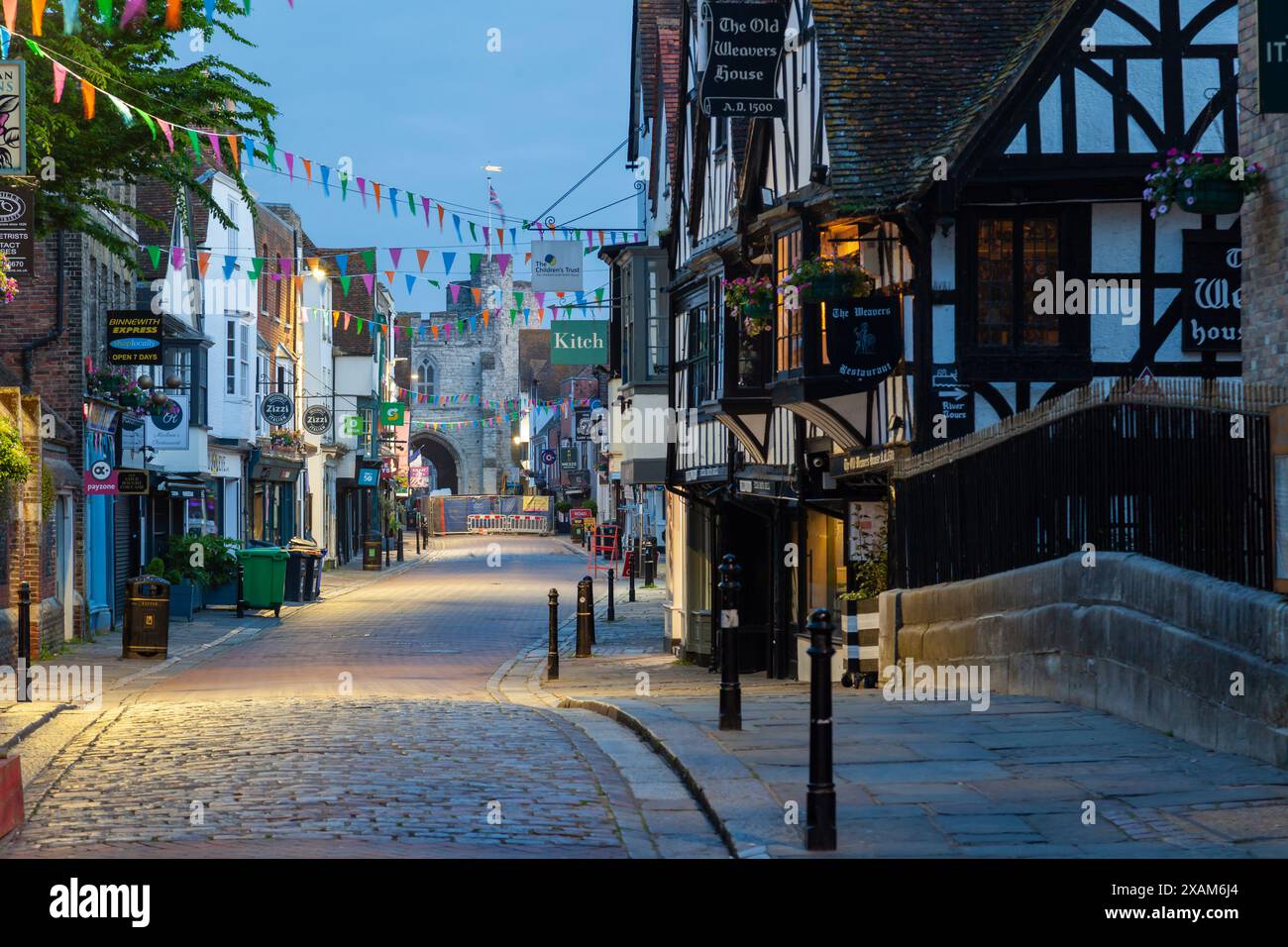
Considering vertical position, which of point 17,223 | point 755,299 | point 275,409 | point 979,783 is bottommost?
point 979,783

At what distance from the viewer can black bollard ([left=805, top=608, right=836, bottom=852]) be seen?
284 inches

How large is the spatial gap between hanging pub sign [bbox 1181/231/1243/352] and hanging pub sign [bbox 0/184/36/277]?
38.3 feet

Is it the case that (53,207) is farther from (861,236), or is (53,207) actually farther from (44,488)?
(861,236)

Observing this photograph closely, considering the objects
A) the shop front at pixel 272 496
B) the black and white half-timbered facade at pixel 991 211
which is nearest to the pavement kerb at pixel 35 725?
the black and white half-timbered facade at pixel 991 211

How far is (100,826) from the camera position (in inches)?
332

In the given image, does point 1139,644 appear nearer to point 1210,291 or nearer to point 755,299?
point 1210,291

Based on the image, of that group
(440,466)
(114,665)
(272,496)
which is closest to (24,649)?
(114,665)

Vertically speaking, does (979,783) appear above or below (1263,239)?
below

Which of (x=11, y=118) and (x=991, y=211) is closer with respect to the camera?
(x=11, y=118)

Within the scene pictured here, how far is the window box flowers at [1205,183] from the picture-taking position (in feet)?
34.8

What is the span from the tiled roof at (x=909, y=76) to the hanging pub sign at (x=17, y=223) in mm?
8120

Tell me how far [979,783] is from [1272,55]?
14.0 ft

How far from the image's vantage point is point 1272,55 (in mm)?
9086

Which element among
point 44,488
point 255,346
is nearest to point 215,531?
point 255,346
